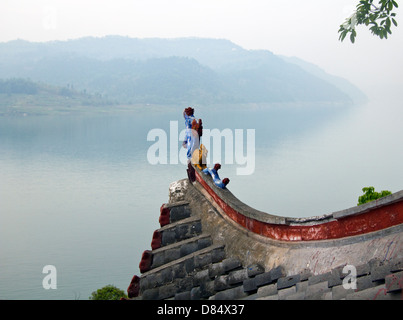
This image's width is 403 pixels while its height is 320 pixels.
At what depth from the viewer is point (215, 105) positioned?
188625mm

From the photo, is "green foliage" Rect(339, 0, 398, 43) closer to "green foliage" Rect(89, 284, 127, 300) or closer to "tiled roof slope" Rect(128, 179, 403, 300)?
"tiled roof slope" Rect(128, 179, 403, 300)

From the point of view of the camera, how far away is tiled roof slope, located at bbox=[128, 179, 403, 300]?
4.68 m

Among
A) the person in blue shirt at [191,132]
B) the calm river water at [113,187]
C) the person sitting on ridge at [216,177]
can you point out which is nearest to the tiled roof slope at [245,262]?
the person sitting on ridge at [216,177]

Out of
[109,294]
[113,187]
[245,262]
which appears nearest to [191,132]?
[245,262]

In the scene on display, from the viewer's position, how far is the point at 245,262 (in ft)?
21.5

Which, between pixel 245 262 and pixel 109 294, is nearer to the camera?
pixel 245 262

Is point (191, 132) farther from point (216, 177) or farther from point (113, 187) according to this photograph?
point (113, 187)

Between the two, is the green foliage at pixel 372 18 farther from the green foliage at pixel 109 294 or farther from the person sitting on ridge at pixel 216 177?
the green foliage at pixel 109 294

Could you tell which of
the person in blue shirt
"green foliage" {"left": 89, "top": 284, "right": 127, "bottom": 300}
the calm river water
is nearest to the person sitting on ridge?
the person in blue shirt

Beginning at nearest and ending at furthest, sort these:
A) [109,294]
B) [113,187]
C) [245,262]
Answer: [245,262] → [109,294] → [113,187]

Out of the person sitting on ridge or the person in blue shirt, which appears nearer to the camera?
the person sitting on ridge

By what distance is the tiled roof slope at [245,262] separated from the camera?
468 cm
